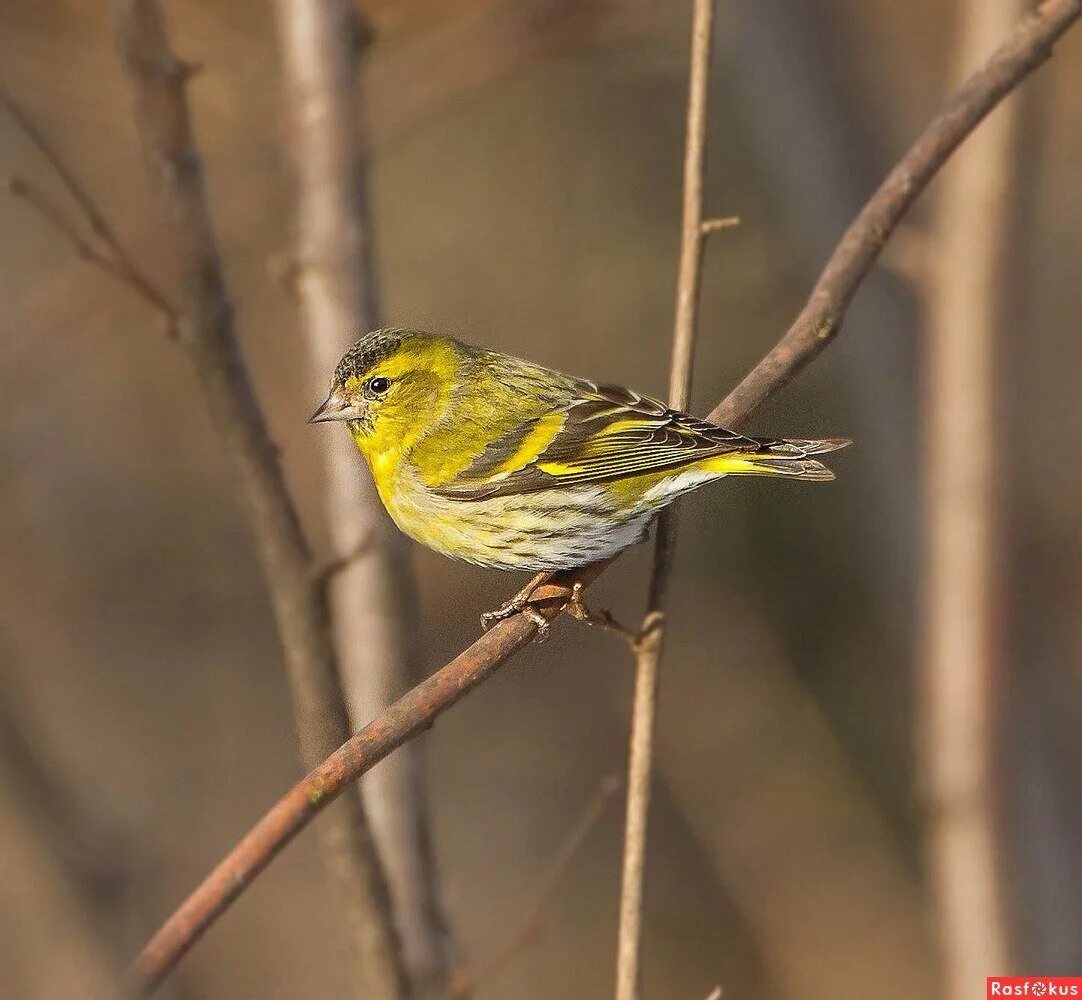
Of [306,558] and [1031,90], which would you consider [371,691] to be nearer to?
[306,558]

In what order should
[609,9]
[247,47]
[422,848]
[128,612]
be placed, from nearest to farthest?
[422,848]
[609,9]
[247,47]
[128,612]

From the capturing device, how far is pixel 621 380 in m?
9.34

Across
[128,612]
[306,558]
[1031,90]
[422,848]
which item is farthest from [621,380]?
[306,558]

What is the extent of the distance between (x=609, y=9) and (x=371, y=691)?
244cm

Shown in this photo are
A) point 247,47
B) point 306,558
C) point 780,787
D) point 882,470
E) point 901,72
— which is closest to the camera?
point 306,558

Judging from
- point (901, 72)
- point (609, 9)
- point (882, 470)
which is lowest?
point (882, 470)

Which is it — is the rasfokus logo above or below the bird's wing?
below

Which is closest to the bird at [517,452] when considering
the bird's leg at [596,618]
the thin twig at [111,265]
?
the bird's leg at [596,618]

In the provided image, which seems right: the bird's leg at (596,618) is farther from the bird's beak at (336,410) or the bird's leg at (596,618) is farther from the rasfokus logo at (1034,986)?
the rasfokus logo at (1034,986)

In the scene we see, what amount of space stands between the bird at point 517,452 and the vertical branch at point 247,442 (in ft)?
3.07

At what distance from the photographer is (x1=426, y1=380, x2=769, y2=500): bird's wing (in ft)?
14.4

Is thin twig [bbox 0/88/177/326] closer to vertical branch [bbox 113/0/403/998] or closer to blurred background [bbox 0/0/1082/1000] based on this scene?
vertical branch [bbox 113/0/403/998]

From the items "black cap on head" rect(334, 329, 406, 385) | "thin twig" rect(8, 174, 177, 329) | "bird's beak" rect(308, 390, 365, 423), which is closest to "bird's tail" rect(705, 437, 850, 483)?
"black cap on head" rect(334, 329, 406, 385)

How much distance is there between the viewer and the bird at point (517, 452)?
4.30 metres
